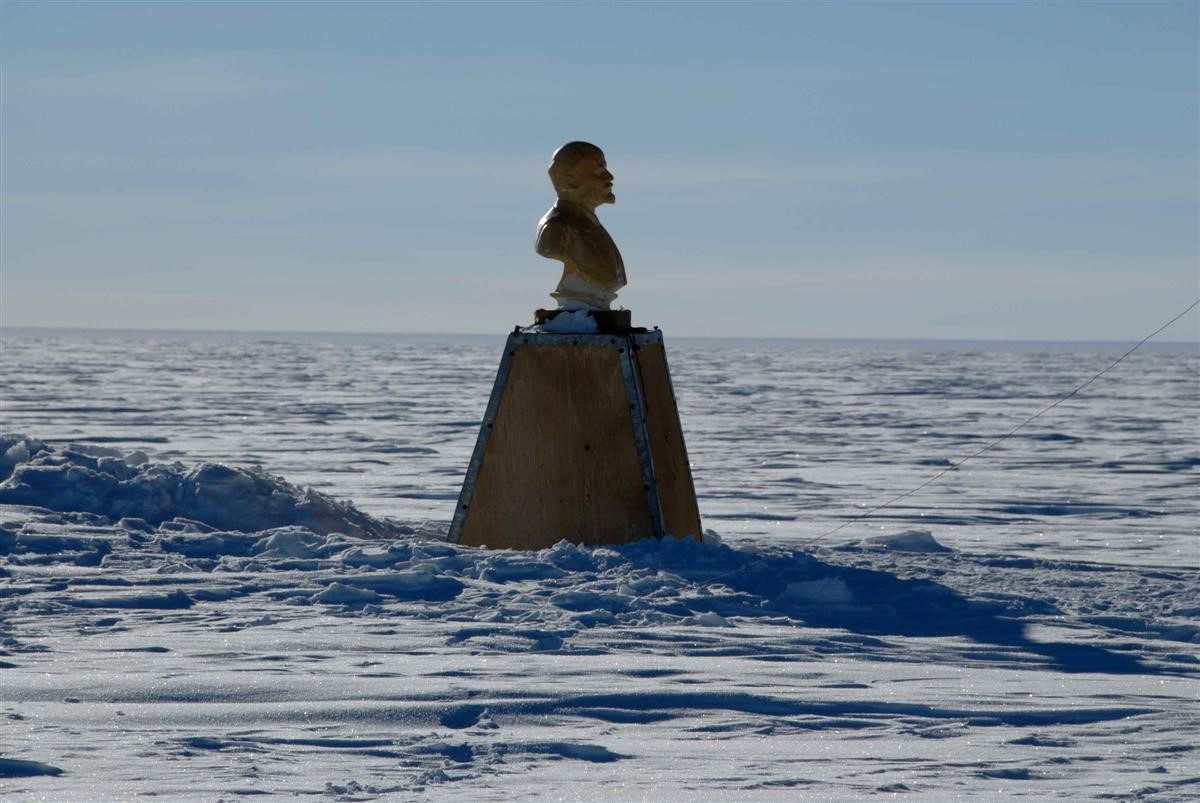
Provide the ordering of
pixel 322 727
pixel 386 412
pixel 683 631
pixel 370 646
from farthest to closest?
pixel 386 412 < pixel 683 631 < pixel 370 646 < pixel 322 727

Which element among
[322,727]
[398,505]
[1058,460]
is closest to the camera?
[322,727]

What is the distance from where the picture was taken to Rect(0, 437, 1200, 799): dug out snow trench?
380cm

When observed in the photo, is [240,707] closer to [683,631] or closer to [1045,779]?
[683,631]

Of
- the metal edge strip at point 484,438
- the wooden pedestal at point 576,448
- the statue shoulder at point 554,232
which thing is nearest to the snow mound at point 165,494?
the metal edge strip at point 484,438

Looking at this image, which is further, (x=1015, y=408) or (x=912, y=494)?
(x=1015, y=408)

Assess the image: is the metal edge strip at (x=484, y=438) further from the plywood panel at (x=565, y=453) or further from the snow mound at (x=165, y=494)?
the snow mound at (x=165, y=494)

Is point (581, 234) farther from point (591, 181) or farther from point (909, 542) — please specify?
point (909, 542)

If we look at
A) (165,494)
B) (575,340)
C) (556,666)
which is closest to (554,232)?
(575,340)

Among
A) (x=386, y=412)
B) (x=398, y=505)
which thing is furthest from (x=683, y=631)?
(x=386, y=412)

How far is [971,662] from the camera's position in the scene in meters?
5.20

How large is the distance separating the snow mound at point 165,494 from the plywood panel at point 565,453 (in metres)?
1.27

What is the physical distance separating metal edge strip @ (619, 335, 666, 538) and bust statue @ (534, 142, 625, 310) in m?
0.46

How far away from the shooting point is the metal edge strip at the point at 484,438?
7164mm

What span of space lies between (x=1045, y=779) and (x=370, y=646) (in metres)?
2.40
